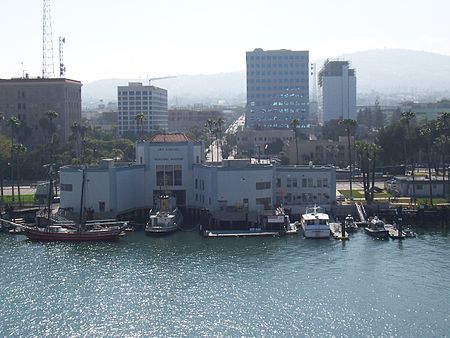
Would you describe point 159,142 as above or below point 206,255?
above

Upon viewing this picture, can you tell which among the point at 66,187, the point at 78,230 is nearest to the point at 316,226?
the point at 78,230

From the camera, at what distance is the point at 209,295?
4381cm

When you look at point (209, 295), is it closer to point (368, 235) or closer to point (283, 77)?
point (368, 235)

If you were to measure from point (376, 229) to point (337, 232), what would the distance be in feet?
10.4

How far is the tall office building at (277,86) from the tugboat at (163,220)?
351 feet

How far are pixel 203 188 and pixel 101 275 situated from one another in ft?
71.3

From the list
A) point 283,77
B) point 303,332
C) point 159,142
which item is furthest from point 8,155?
point 283,77

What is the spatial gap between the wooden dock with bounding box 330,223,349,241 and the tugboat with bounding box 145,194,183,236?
13.2m

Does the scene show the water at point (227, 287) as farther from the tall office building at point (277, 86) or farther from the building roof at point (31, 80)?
the tall office building at point (277, 86)

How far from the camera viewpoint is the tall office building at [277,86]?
174125mm

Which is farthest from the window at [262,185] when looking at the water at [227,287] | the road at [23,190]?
the road at [23,190]

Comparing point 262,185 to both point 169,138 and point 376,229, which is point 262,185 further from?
point 169,138

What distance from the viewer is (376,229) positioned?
62.2 metres

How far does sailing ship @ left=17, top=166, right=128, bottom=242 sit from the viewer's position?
61.2 m
